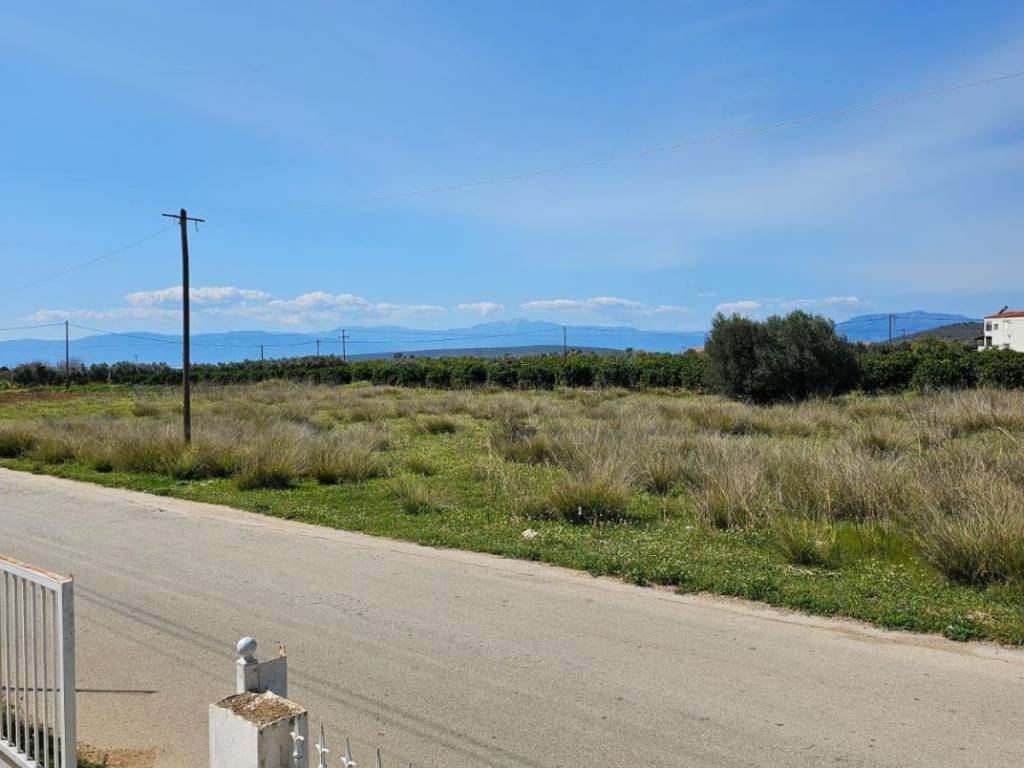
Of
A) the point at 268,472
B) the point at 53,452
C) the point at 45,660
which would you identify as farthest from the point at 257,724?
the point at 53,452

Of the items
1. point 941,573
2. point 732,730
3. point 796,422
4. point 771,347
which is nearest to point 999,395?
point 796,422

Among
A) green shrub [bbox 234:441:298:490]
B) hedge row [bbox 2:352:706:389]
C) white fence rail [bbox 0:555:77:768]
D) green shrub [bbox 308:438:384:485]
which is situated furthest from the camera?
hedge row [bbox 2:352:706:389]

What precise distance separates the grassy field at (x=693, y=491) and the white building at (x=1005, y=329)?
93792 mm

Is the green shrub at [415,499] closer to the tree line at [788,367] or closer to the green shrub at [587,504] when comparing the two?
the green shrub at [587,504]

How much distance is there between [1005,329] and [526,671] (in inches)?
4691

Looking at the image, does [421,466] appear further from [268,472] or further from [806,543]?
[806,543]

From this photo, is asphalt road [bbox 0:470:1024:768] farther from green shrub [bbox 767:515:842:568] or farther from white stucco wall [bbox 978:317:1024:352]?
white stucco wall [bbox 978:317:1024:352]

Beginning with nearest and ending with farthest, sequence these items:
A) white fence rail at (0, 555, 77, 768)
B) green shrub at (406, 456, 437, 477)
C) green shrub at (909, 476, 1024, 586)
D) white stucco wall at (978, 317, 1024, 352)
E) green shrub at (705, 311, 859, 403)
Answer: white fence rail at (0, 555, 77, 768) → green shrub at (909, 476, 1024, 586) → green shrub at (406, 456, 437, 477) → green shrub at (705, 311, 859, 403) → white stucco wall at (978, 317, 1024, 352)

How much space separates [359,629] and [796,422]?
647 inches

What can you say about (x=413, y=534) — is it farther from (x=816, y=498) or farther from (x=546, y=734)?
(x=546, y=734)

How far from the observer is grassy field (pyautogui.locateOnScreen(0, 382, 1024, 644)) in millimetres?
7188

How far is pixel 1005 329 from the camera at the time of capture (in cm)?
10475

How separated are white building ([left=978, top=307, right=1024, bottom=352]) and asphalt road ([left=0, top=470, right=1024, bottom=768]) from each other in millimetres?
107362

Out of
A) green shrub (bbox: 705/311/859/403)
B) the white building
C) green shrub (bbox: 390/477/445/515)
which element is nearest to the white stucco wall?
the white building
